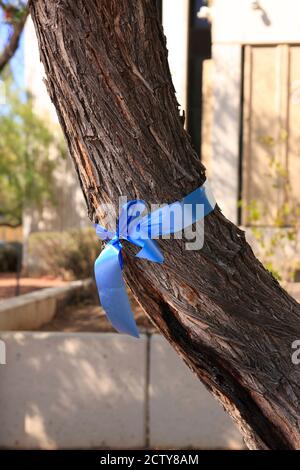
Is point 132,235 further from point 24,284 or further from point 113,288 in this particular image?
point 24,284

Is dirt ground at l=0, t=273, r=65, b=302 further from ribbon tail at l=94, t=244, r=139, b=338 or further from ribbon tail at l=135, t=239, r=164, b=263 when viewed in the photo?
ribbon tail at l=135, t=239, r=164, b=263

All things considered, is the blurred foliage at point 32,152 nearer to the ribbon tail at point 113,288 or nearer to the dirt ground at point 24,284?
the dirt ground at point 24,284

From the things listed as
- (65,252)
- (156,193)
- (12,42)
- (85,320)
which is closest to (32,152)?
(65,252)

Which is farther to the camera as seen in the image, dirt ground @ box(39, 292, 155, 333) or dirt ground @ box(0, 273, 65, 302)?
dirt ground @ box(0, 273, 65, 302)

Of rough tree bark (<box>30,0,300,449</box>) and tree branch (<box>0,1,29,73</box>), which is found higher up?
tree branch (<box>0,1,29,73</box>)

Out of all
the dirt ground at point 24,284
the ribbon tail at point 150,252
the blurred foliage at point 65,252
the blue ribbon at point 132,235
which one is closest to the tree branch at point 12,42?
the blurred foliage at point 65,252

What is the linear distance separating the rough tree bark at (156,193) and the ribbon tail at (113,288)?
2.8 inches

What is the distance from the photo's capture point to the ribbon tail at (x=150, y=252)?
237cm

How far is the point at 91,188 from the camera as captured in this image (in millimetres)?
2541

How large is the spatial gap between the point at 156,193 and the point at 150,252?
0.79 ft

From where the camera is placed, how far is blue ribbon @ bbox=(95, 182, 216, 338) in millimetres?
2432

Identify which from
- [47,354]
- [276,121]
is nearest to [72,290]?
[47,354]

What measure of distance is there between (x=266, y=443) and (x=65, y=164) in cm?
1069

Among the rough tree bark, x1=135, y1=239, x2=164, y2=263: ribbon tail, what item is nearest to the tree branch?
the rough tree bark
